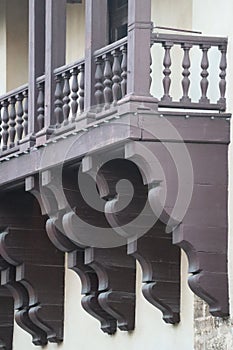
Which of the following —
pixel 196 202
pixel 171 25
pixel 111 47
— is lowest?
pixel 196 202

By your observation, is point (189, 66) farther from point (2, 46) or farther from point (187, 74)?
point (2, 46)

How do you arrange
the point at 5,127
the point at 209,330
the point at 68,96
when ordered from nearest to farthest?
1. the point at 209,330
2. the point at 68,96
3. the point at 5,127

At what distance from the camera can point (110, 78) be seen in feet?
50.7

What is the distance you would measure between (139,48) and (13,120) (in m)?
3.01

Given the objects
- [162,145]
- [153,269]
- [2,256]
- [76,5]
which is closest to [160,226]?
[153,269]

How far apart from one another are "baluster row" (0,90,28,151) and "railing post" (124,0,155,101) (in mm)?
2597

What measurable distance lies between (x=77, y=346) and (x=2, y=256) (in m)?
1.13

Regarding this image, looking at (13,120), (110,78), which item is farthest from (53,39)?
(110,78)

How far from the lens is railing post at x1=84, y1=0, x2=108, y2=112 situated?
15.7 m

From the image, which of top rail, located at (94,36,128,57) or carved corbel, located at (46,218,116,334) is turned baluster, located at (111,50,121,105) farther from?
carved corbel, located at (46,218,116,334)

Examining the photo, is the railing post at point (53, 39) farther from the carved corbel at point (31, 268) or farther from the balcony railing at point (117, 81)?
the carved corbel at point (31, 268)

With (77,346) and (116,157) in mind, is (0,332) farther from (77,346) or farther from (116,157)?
(116,157)

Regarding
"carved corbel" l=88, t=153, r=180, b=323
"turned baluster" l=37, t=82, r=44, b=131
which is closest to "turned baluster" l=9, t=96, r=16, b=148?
"turned baluster" l=37, t=82, r=44, b=131

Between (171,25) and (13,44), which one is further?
(13,44)
